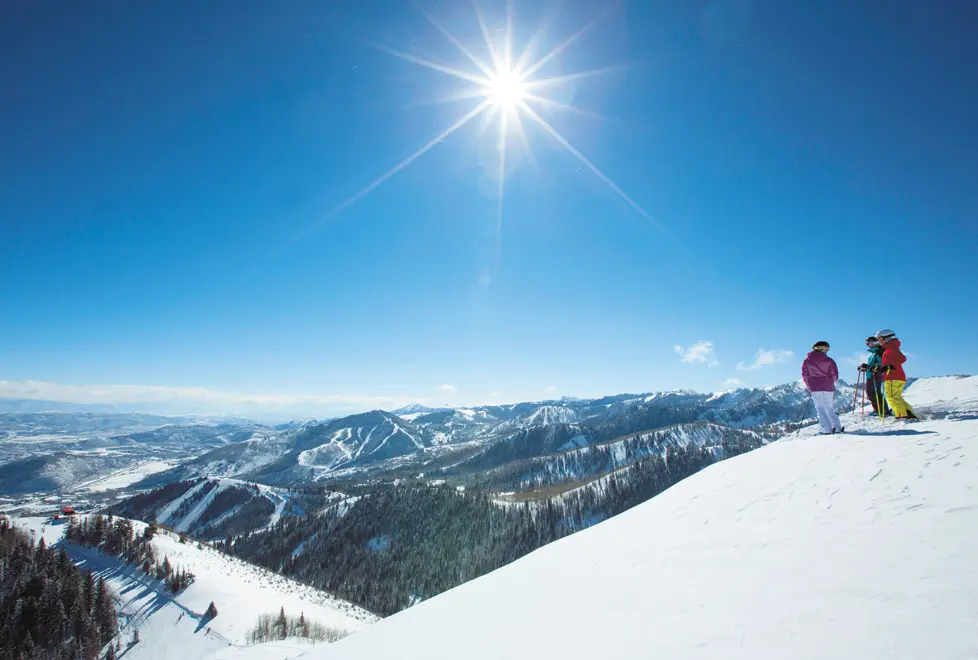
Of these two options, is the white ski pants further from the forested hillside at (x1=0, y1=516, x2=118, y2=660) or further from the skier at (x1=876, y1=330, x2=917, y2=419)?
the forested hillside at (x1=0, y1=516, x2=118, y2=660)

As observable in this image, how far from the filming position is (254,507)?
7854 inches

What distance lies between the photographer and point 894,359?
12664 mm

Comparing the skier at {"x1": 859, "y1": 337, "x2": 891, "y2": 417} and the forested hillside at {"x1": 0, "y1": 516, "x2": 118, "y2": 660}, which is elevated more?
the skier at {"x1": 859, "y1": 337, "x2": 891, "y2": 417}

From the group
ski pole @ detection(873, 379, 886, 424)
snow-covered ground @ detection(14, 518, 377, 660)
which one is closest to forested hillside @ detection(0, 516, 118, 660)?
snow-covered ground @ detection(14, 518, 377, 660)

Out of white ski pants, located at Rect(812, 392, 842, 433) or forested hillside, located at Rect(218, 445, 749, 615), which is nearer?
white ski pants, located at Rect(812, 392, 842, 433)

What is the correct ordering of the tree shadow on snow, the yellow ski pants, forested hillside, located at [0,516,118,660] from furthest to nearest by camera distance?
forested hillside, located at [0,516,118,660] < the yellow ski pants < the tree shadow on snow

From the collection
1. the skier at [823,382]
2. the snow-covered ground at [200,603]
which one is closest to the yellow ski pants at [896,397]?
the skier at [823,382]

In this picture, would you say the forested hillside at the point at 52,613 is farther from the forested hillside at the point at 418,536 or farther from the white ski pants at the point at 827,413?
the white ski pants at the point at 827,413

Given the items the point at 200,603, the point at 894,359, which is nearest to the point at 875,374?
the point at 894,359

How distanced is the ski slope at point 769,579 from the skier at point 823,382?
231 centimetres

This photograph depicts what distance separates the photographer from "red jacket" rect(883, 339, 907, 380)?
12.6 meters

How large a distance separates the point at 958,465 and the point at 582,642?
8401 mm

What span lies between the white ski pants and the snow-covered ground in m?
Result: 49.2

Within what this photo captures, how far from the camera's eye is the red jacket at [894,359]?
12627 millimetres
